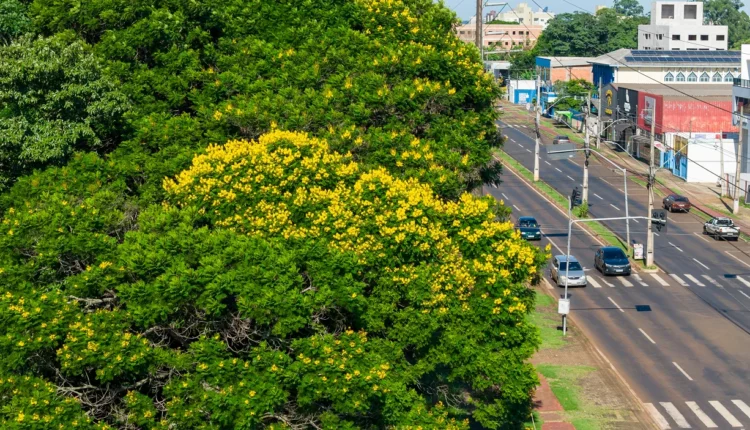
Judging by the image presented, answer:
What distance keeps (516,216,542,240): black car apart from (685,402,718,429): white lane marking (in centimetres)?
2958

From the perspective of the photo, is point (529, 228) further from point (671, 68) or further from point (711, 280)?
point (671, 68)

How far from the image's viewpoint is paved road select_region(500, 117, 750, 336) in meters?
58.8

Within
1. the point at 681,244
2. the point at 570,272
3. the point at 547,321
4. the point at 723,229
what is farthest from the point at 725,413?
the point at 723,229

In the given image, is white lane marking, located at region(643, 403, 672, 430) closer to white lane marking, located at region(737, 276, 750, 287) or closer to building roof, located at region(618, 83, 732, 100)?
white lane marking, located at region(737, 276, 750, 287)

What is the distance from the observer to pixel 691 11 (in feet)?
574

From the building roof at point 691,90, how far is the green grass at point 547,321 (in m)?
53.9

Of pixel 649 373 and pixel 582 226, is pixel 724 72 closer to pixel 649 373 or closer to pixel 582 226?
pixel 582 226

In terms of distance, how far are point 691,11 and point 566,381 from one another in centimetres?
14366

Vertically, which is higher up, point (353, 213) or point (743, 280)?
point (353, 213)

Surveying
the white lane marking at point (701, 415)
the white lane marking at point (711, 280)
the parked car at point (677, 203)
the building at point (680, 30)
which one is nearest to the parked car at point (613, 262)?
the white lane marking at point (711, 280)

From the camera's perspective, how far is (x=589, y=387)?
43562 millimetres

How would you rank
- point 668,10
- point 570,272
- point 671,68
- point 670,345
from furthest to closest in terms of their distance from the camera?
point 668,10 < point 671,68 < point 570,272 < point 670,345

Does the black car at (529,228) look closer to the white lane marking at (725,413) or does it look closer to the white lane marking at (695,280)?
the white lane marking at (695,280)

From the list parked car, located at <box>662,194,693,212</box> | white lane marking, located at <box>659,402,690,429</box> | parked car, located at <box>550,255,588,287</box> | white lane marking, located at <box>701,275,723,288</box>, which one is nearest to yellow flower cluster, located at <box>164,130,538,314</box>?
white lane marking, located at <box>659,402,690,429</box>
